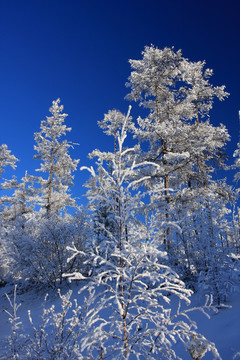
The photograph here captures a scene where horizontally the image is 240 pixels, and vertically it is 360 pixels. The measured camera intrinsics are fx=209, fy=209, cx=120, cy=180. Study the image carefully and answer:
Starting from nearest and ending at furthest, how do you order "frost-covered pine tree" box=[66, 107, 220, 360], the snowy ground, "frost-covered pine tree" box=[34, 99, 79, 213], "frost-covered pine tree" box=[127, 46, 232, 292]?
"frost-covered pine tree" box=[66, 107, 220, 360] < the snowy ground < "frost-covered pine tree" box=[127, 46, 232, 292] < "frost-covered pine tree" box=[34, 99, 79, 213]

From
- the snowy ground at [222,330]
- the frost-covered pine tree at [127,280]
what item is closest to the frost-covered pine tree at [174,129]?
the snowy ground at [222,330]

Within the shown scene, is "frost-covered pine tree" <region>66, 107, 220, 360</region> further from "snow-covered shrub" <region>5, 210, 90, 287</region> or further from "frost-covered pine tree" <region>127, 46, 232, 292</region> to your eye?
"snow-covered shrub" <region>5, 210, 90, 287</region>

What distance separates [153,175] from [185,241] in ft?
14.3

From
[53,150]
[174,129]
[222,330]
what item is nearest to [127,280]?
[222,330]

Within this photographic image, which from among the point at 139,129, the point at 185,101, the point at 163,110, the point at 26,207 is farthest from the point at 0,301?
the point at 185,101

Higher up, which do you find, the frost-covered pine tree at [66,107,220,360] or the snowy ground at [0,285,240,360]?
the frost-covered pine tree at [66,107,220,360]

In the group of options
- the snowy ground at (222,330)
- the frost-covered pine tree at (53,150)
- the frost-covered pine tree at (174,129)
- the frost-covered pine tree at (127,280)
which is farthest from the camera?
the frost-covered pine tree at (53,150)

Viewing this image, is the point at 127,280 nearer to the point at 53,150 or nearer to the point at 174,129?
the point at 174,129

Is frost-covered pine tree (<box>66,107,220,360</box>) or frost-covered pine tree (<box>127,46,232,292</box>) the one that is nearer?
frost-covered pine tree (<box>66,107,220,360</box>)

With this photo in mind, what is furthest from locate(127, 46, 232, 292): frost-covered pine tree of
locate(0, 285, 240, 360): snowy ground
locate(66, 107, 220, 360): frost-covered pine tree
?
locate(66, 107, 220, 360): frost-covered pine tree

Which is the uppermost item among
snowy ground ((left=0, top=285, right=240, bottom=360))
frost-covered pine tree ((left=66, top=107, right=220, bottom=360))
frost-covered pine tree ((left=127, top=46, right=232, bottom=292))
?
frost-covered pine tree ((left=127, top=46, right=232, bottom=292))

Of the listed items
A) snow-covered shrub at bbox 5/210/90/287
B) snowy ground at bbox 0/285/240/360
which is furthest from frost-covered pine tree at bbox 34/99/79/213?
snowy ground at bbox 0/285/240/360

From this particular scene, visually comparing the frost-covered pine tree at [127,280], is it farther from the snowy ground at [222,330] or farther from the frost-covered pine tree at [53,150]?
the frost-covered pine tree at [53,150]

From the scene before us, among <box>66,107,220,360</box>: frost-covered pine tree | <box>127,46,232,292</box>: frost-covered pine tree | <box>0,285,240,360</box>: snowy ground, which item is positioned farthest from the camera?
<box>127,46,232,292</box>: frost-covered pine tree
